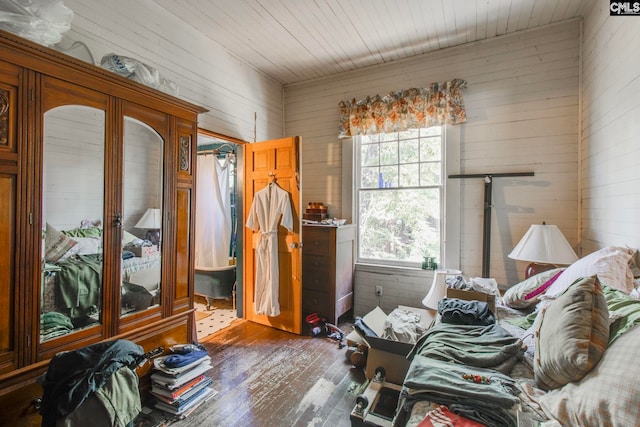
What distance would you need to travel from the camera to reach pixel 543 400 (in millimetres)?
1123

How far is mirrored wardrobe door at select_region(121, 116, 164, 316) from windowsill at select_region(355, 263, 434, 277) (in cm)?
223

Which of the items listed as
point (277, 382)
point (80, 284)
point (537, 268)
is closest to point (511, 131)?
point (537, 268)

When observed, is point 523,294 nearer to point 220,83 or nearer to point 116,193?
point 116,193

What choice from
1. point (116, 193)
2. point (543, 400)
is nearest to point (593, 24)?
point (543, 400)

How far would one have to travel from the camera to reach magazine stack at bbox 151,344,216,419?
1.90 metres

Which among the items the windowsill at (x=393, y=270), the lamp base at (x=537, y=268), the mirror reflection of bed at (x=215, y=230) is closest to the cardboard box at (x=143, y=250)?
the mirror reflection of bed at (x=215, y=230)

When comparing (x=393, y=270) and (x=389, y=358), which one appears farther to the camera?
(x=393, y=270)

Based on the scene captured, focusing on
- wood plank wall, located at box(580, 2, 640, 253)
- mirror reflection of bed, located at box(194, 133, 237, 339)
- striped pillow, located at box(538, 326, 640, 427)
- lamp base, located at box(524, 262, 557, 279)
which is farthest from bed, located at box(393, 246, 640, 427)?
mirror reflection of bed, located at box(194, 133, 237, 339)

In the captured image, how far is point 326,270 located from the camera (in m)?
3.32

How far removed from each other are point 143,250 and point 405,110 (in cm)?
283

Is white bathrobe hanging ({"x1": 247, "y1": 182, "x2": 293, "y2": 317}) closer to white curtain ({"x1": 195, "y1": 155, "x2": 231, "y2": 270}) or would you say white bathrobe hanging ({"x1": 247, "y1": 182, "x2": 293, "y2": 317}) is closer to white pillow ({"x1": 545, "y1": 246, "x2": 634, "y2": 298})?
white curtain ({"x1": 195, "y1": 155, "x2": 231, "y2": 270})

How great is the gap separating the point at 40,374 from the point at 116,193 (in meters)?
0.99

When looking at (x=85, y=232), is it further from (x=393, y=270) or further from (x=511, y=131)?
(x=511, y=131)

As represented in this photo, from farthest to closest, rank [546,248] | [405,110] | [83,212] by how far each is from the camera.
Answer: [405,110]
[546,248]
[83,212]
